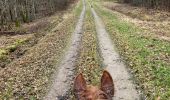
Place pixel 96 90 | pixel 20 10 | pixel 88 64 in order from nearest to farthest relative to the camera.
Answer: pixel 96 90 < pixel 88 64 < pixel 20 10

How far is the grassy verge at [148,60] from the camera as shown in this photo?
14992mm

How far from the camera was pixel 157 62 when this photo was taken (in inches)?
757

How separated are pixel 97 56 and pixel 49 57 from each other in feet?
11.4

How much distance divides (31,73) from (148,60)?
6443 millimetres

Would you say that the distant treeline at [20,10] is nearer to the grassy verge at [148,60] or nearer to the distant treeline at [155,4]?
the distant treeline at [155,4]

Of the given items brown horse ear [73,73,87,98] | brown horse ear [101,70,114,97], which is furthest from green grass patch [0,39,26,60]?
brown horse ear [101,70,114,97]

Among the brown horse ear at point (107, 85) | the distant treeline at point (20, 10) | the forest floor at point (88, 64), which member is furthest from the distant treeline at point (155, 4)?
the brown horse ear at point (107, 85)

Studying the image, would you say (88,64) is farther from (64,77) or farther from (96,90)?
(96,90)

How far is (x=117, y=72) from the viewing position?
60.6ft

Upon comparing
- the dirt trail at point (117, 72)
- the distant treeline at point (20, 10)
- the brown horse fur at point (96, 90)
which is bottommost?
the distant treeline at point (20, 10)

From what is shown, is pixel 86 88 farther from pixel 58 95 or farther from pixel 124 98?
pixel 58 95

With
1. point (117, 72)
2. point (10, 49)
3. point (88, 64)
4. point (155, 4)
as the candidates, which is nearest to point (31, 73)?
point (88, 64)

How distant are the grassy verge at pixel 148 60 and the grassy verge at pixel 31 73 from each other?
4.30m

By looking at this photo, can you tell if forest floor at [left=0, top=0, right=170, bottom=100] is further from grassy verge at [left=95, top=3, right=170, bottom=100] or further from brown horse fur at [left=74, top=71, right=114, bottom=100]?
brown horse fur at [left=74, top=71, right=114, bottom=100]
